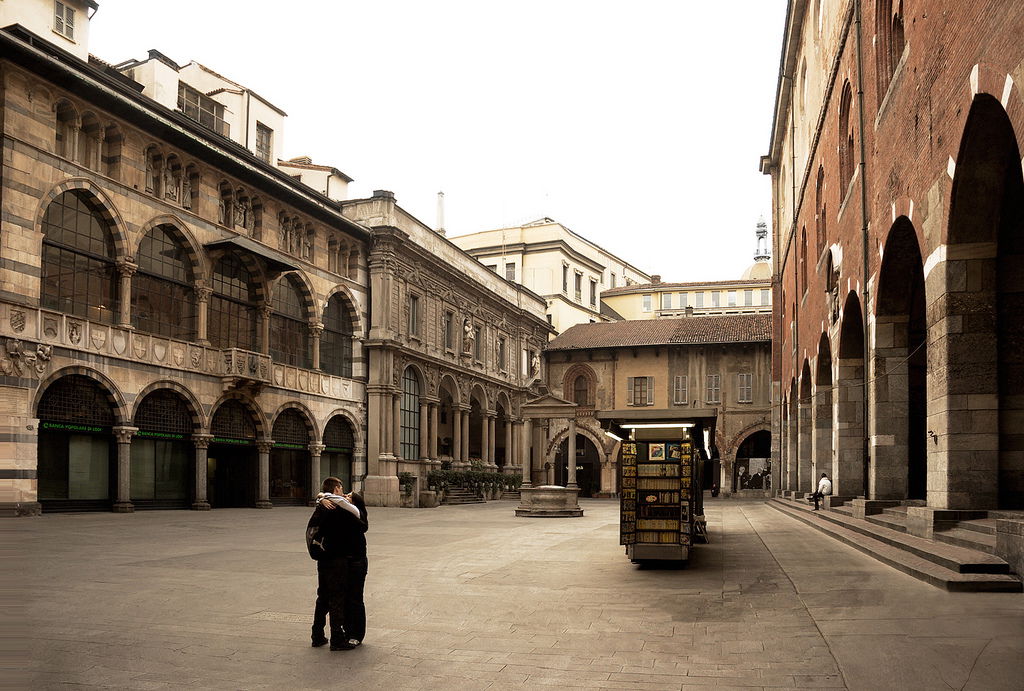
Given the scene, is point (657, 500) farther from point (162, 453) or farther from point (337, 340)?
A: point (337, 340)

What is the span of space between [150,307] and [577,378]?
3587cm

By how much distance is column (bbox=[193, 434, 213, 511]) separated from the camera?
95.7 ft

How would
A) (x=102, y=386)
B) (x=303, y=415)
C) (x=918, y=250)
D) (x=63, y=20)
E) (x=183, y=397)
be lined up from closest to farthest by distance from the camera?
1. (x=918, y=250)
2. (x=102, y=386)
3. (x=183, y=397)
4. (x=63, y=20)
5. (x=303, y=415)

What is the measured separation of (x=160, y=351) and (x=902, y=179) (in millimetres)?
21533

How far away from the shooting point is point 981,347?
38.0 feet

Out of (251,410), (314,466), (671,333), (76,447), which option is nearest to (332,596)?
(76,447)

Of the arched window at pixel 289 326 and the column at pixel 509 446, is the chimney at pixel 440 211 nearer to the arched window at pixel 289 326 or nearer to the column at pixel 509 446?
the column at pixel 509 446

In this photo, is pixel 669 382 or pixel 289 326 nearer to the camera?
pixel 289 326

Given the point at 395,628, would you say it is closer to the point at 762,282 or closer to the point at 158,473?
the point at 158,473

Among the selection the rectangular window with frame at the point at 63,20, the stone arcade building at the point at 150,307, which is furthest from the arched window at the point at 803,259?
the rectangular window with frame at the point at 63,20

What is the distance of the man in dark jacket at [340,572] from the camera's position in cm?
818

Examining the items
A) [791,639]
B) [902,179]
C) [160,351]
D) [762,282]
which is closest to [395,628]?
[791,639]

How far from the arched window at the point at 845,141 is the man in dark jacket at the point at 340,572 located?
17.4 metres

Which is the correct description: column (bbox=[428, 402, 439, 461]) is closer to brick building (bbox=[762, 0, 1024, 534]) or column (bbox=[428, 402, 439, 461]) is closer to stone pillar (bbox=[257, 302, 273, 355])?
stone pillar (bbox=[257, 302, 273, 355])
